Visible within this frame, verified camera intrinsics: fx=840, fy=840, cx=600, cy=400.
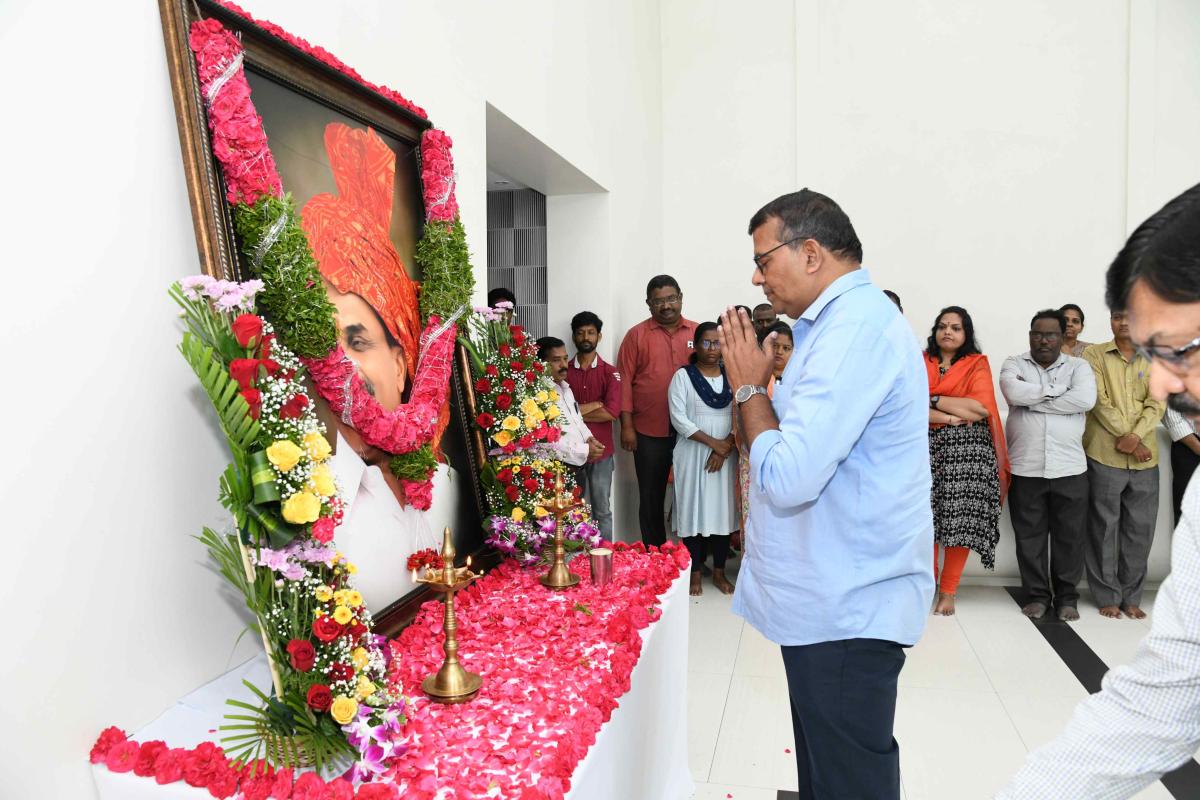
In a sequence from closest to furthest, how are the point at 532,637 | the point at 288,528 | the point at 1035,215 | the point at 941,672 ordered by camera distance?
the point at 288,528 < the point at 532,637 < the point at 941,672 < the point at 1035,215

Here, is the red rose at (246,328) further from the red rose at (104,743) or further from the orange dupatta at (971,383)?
the orange dupatta at (971,383)

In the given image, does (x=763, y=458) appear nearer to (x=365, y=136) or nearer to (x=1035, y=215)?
(x=365, y=136)

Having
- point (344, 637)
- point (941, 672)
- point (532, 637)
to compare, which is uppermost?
point (344, 637)

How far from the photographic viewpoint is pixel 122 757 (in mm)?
1351

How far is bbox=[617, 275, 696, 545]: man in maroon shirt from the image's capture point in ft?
16.7

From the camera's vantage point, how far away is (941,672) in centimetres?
383

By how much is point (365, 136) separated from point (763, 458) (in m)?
1.27

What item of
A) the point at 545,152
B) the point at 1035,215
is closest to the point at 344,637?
the point at 545,152

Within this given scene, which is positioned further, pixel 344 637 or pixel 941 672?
pixel 941 672

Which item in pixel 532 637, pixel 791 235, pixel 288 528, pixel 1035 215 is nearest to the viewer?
pixel 288 528

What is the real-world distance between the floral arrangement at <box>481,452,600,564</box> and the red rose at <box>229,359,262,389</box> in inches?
48.0

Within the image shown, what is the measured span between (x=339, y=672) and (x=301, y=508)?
1.00 ft

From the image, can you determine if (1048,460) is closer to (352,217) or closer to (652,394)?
(652,394)

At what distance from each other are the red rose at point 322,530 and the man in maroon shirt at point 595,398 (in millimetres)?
3310
